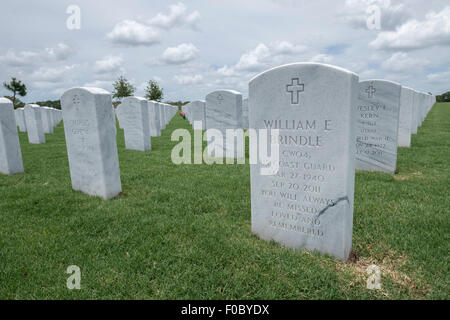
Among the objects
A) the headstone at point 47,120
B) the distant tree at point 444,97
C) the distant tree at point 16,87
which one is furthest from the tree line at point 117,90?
the distant tree at point 444,97

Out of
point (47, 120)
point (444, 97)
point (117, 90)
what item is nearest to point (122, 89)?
point (117, 90)

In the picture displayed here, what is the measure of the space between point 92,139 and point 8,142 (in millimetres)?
3308

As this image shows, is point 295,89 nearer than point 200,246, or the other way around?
point 295,89

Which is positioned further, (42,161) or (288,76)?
(42,161)

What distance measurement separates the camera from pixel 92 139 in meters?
4.71

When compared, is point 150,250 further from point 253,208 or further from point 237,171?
point 237,171

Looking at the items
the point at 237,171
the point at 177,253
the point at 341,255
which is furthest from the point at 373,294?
the point at 237,171

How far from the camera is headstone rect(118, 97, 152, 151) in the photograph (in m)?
9.34

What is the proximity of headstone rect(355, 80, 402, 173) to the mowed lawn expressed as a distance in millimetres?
687

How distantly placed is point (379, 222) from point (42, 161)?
8.34 metres

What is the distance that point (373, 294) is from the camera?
7.79 feet

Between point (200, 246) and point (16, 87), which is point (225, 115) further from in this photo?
point (16, 87)

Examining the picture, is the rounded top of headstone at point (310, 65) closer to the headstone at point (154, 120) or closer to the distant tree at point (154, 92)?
the headstone at point (154, 120)

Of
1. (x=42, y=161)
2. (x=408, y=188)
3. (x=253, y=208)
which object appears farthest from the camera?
(x=42, y=161)
